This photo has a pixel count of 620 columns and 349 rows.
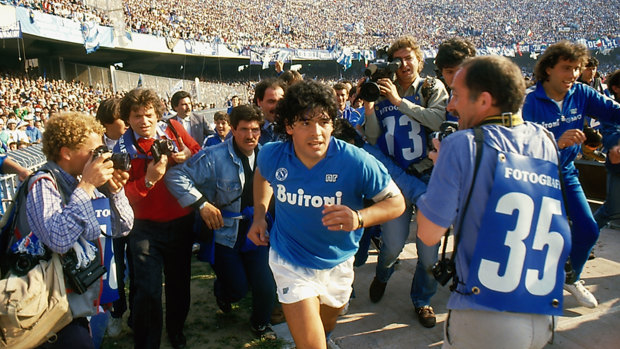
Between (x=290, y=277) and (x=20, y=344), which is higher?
(x=290, y=277)

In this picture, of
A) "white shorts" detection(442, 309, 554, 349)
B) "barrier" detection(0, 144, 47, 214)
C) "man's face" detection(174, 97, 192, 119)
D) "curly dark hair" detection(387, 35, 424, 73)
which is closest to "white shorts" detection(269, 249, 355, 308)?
"white shorts" detection(442, 309, 554, 349)

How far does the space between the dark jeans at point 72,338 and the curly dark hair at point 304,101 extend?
5.11ft

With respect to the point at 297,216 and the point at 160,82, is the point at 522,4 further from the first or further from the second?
the point at 297,216

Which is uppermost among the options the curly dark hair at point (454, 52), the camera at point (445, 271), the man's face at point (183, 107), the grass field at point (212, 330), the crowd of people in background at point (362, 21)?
the crowd of people in background at point (362, 21)

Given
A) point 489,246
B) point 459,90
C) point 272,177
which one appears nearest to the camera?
point 489,246

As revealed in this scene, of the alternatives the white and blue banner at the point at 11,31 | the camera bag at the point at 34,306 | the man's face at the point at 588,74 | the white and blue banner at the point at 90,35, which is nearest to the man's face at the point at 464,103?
the camera bag at the point at 34,306

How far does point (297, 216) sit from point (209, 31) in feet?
115

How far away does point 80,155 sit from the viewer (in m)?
2.53

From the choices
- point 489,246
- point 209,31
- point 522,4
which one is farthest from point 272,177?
point 522,4

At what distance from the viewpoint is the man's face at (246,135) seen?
137 inches

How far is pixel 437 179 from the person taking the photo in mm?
1761

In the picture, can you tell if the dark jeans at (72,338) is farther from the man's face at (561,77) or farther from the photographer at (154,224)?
the man's face at (561,77)

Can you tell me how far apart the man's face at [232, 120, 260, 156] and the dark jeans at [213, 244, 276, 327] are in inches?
31.8

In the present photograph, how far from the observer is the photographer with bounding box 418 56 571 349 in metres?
1.69
